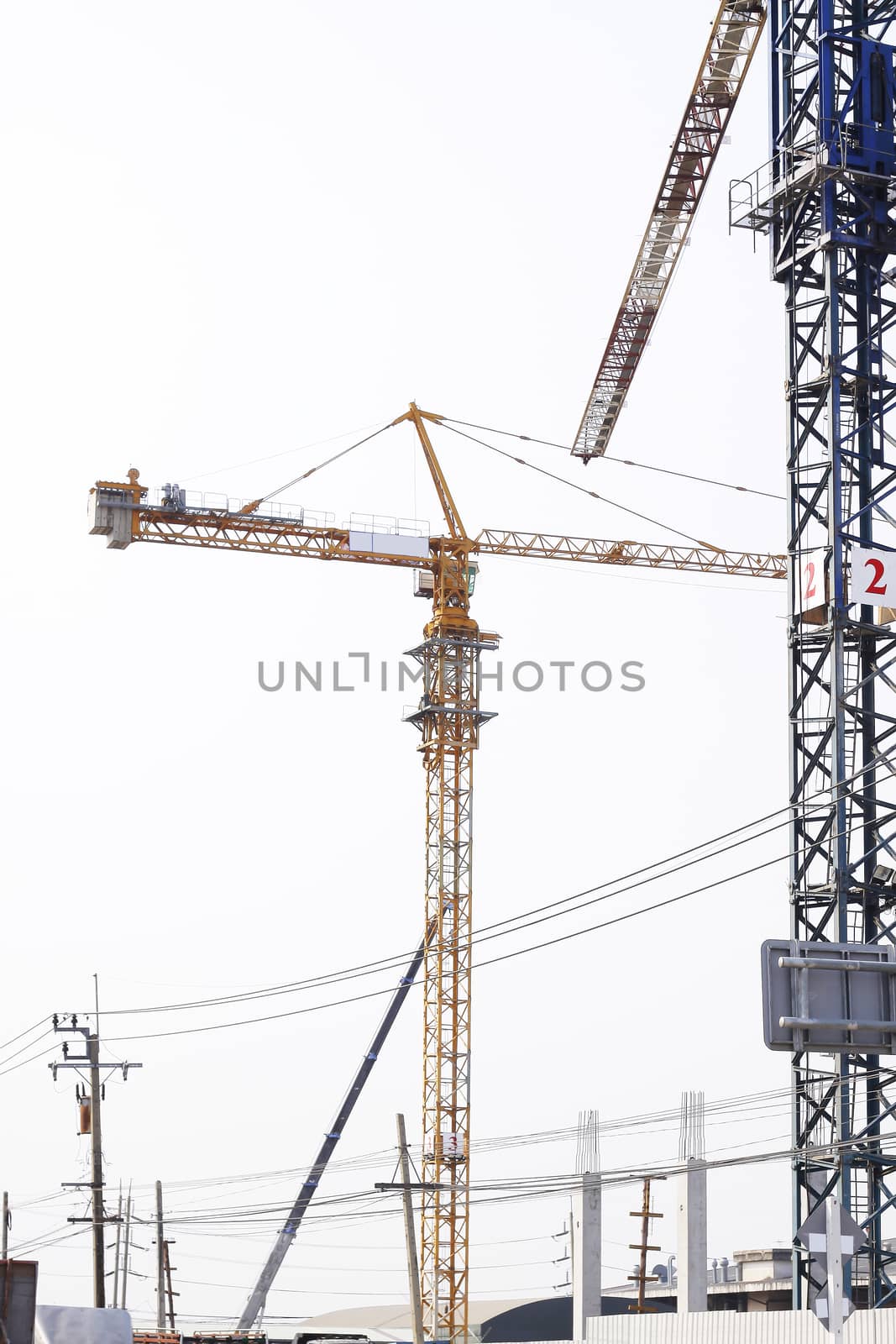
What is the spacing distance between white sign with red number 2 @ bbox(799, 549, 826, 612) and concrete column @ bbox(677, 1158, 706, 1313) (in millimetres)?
22226

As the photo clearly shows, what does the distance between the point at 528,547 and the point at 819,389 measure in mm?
47480

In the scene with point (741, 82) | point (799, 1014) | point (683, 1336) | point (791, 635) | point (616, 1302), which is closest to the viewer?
point (799, 1014)

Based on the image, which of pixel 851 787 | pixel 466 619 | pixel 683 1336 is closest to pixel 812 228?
pixel 851 787

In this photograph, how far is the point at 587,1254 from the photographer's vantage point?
57.8 metres

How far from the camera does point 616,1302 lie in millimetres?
72438

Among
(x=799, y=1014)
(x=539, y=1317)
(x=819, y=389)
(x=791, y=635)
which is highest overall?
(x=819, y=389)

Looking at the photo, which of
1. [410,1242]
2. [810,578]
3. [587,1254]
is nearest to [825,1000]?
[810,578]

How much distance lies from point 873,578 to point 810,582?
1324 millimetres

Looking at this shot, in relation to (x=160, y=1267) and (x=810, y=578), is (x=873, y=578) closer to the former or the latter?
(x=810, y=578)

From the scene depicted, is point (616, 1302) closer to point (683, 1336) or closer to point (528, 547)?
point (528, 547)

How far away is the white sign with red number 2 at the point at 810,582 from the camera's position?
3791 cm

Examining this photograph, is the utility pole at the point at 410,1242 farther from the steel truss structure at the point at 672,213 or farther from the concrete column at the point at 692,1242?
the steel truss structure at the point at 672,213

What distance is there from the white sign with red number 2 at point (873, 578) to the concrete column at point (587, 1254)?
84.7ft

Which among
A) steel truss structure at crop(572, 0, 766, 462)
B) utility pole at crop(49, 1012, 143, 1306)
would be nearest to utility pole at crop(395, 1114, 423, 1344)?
utility pole at crop(49, 1012, 143, 1306)
